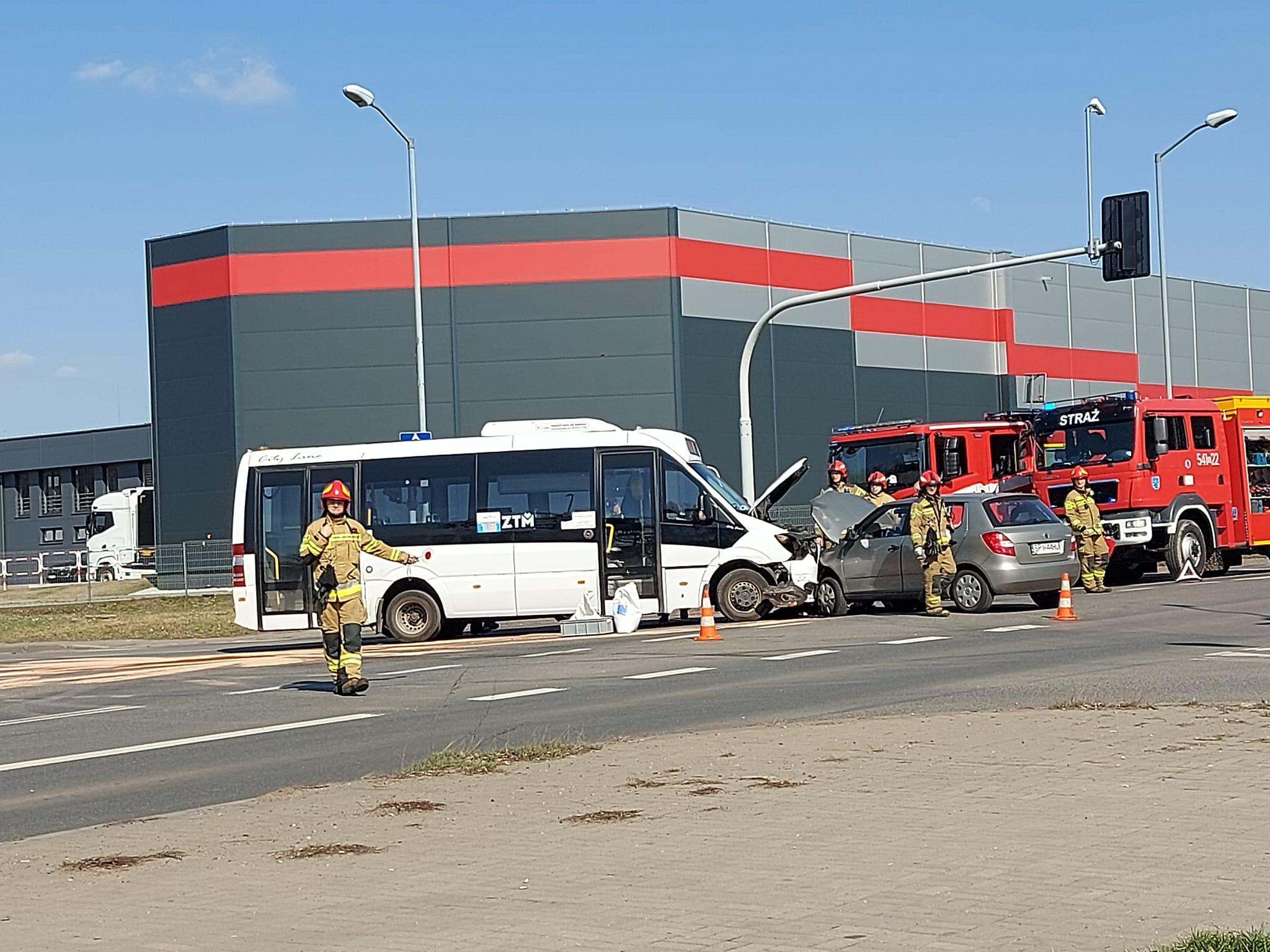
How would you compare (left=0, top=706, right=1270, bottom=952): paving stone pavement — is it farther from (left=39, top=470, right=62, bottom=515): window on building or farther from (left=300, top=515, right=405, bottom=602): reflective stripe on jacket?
(left=39, top=470, right=62, bottom=515): window on building

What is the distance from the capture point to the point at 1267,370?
67.8 m

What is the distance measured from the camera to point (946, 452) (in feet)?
97.8

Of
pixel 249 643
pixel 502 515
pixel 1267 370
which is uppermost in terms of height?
pixel 1267 370

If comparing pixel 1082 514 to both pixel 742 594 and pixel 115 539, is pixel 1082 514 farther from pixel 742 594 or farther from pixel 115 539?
pixel 115 539

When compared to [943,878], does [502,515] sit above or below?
above

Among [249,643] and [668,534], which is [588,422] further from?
[249,643]

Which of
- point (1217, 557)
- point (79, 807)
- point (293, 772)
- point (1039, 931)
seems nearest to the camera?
point (1039, 931)

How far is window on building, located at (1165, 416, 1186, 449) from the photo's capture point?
29.3 m

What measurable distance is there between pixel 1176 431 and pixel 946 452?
156 inches

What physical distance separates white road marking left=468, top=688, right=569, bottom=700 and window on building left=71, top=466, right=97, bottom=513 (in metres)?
68.1

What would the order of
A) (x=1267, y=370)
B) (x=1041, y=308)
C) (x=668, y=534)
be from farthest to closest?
(x=1267, y=370) < (x=1041, y=308) < (x=668, y=534)

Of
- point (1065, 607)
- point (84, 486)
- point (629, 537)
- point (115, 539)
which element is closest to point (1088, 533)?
point (1065, 607)

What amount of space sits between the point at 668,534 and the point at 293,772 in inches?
534

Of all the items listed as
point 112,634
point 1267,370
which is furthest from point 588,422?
point 1267,370
